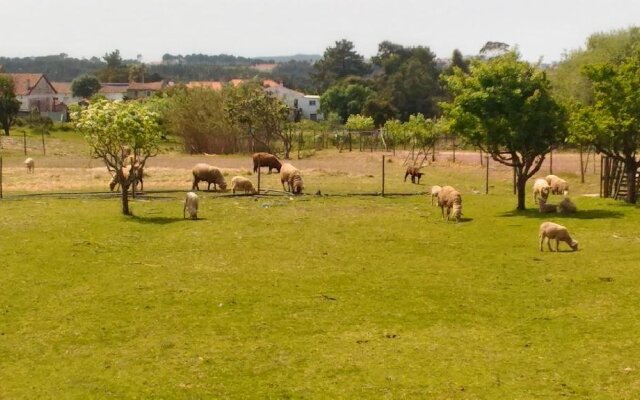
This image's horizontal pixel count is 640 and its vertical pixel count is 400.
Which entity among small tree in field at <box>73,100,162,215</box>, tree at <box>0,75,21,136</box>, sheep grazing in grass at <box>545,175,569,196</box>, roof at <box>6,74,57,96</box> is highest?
roof at <box>6,74,57,96</box>

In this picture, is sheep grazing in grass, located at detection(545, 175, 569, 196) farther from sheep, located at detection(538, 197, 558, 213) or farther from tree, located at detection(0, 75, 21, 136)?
tree, located at detection(0, 75, 21, 136)

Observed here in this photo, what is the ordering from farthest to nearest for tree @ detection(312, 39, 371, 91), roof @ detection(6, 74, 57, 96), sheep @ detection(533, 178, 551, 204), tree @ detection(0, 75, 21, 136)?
1. tree @ detection(312, 39, 371, 91)
2. roof @ detection(6, 74, 57, 96)
3. tree @ detection(0, 75, 21, 136)
4. sheep @ detection(533, 178, 551, 204)

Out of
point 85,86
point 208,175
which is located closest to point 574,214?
point 208,175

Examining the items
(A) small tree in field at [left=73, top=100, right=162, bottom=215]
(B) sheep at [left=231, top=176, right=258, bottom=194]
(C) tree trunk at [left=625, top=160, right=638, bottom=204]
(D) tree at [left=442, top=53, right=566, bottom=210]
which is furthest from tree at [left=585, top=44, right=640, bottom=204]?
(A) small tree in field at [left=73, top=100, right=162, bottom=215]

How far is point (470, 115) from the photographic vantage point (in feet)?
106

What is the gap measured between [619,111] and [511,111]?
4.23 metres

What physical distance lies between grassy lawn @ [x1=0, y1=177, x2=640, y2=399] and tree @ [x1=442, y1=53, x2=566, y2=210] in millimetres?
4126

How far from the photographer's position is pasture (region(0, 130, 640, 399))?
43.3 ft

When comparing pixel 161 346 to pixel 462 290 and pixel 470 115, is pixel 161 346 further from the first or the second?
pixel 470 115

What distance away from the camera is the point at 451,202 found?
98.7 feet

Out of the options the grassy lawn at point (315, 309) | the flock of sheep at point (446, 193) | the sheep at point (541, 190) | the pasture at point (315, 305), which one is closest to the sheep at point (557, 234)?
the flock of sheep at point (446, 193)

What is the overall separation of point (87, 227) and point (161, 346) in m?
13.4

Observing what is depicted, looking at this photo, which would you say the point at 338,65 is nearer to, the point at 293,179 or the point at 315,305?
the point at 293,179

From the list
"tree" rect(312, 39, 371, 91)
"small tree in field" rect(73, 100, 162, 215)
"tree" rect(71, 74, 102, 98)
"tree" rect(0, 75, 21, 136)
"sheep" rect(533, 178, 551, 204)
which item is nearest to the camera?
"small tree in field" rect(73, 100, 162, 215)
